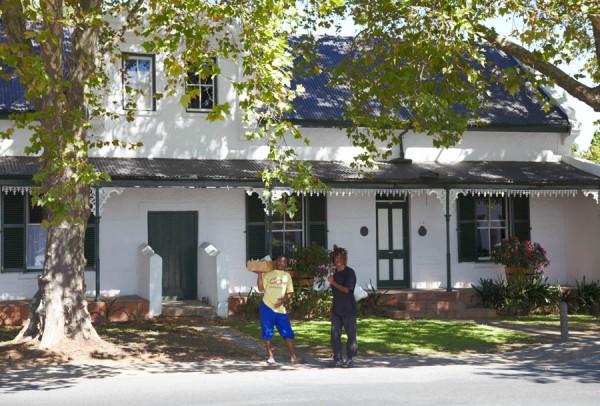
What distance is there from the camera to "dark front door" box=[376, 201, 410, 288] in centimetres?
2228

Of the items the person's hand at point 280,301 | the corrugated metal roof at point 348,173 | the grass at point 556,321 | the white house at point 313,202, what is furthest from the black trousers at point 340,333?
the grass at point 556,321

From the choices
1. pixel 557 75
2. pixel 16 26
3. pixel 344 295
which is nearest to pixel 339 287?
pixel 344 295

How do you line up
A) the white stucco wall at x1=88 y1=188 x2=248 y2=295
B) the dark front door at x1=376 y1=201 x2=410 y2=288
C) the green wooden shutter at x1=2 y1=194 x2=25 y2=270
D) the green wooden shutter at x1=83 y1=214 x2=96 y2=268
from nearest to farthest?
1. the green wooden shutter at x1=2 y1=194 x2=25 y2=270
2. the green wooden shutter at x1=83 y1=214 x2=96 y2=268
3. the white stucco wall at x1=88 y1=188 x2=248 y2=295
4. the dark front door at x1=376 y1=201 x2=410 y2=288

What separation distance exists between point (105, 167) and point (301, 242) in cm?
518

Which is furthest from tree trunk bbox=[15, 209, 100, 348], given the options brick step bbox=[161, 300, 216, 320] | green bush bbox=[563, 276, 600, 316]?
green bush bbox=[563, 276, 600, 316]

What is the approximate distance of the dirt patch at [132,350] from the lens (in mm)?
13805

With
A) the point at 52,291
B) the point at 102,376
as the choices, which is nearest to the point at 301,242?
the point at 52,291

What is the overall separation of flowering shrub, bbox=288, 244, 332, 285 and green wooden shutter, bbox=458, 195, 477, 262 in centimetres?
436

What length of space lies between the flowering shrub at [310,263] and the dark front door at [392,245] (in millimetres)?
2710

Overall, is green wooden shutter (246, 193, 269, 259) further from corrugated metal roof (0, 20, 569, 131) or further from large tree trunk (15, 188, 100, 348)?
large tree trunk (15, 188, 100, 348)

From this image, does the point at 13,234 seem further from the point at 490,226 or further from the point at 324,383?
the point at 490,226

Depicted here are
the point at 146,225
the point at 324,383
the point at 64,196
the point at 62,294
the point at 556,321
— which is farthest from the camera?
the point at 146,225

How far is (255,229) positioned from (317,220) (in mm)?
1551

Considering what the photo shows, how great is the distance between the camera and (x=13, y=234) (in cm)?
1950
